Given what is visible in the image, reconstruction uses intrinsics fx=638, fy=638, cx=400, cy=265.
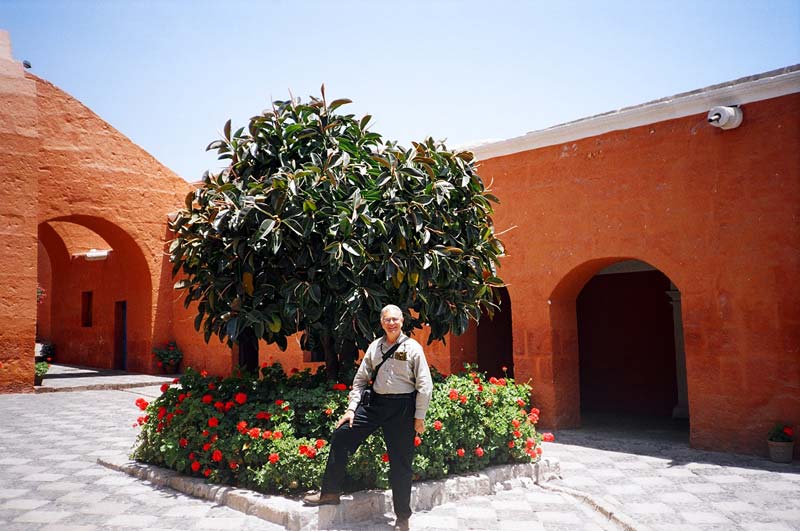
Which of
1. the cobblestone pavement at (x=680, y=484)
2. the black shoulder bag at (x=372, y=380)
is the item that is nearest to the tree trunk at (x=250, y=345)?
the black shoulder bag at (x=372, y=380)

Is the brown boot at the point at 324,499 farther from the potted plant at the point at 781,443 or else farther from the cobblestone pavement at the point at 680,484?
the potted plant at the point at 781,443

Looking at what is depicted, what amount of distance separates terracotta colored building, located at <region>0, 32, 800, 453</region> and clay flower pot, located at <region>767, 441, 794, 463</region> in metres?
0.27

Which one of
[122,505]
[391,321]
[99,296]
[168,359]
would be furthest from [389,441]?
[99,296]

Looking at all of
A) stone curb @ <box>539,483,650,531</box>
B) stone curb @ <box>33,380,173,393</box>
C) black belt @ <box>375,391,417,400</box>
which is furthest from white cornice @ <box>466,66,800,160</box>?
stone curb @ <box>33,380,173,393</box>

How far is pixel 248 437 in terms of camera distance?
5.21m

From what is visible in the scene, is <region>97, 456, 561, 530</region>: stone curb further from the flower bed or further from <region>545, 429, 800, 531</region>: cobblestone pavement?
<region>545, 429, 800, 531</region>: cobblestone pavement

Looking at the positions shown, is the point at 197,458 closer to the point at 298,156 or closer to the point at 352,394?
the point at 352,394

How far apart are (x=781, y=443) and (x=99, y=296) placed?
17.6 metres

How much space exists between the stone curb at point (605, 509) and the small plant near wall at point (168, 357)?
41.0ft

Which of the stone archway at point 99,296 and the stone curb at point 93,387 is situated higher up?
the stone archway at point 99,296

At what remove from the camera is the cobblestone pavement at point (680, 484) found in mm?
4969

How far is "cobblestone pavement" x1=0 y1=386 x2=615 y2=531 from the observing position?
4.68 meters

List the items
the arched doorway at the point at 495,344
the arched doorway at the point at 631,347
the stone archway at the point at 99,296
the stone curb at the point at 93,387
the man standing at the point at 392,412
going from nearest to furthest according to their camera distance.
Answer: the man standing at the point at 392,412 < the arched doorway at the point at 631,347 < the arched doorway at the point at 495,344 < the stone curb at the point at 93,387 < the stone archway at the point at 99,296

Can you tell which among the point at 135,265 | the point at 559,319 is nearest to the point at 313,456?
the point at 559,319
